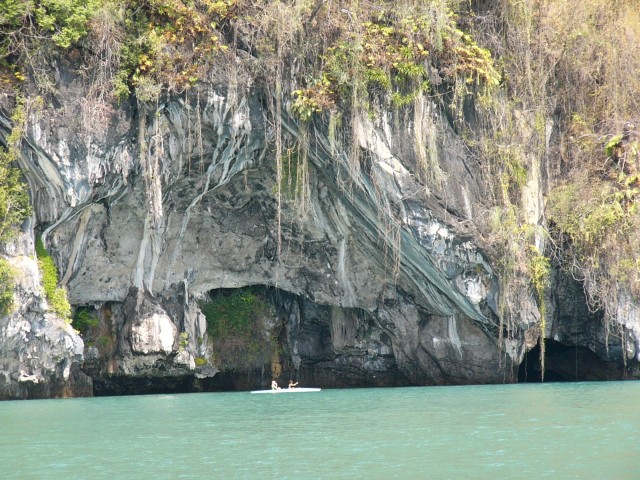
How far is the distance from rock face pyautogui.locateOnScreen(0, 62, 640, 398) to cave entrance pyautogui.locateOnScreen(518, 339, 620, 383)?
1.07 metres

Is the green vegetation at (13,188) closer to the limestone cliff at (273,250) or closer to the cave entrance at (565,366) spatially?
the limestone cliff at (273,250)

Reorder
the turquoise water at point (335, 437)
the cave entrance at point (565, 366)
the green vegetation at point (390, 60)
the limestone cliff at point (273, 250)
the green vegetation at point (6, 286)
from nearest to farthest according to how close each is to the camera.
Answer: the turquoise water at point (335, 437), the green vegetation at point (6, 286), the limestone cliff at point (273, 250), the green vegetation at point (390, 60), the cave entrance at point (565, 366)

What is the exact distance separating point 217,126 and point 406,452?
29.0ft

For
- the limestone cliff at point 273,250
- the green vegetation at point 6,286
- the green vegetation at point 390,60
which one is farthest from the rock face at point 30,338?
the green vegetation at point 390,60

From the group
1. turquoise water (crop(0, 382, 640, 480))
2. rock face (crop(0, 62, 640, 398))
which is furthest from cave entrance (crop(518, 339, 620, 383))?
turquoise water (crop(0, 382, 640, 480))

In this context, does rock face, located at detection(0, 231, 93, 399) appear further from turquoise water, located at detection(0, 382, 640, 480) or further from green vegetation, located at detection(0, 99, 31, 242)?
turquoise water, located at detection(0, 382, 640, 480)

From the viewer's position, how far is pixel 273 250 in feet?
67.2

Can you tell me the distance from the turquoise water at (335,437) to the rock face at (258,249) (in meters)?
2.35

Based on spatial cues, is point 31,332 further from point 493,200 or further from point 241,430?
point 493,200

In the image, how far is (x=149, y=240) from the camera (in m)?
19.0

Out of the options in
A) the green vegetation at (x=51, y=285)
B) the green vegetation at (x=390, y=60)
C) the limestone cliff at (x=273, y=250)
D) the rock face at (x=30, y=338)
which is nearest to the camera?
the rock face at (x=30, y=338)

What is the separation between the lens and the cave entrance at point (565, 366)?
21.2 meters

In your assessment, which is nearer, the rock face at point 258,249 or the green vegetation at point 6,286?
the green vegetation at point 6,286

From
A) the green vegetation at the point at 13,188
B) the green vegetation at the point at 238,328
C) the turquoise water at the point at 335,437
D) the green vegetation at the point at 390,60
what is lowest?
the turquoise water at the point at 335,437
